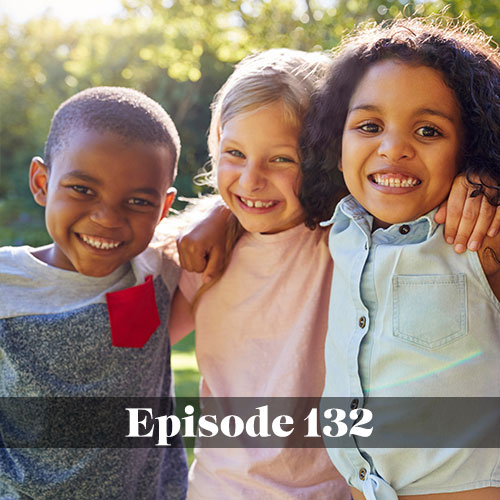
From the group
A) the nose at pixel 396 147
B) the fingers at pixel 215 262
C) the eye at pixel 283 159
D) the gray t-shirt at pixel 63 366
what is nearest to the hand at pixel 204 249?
the fingers at pixel 215 262

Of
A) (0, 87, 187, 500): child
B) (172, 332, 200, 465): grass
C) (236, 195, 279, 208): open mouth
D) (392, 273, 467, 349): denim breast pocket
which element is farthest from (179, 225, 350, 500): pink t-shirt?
(172, 332, 200, 465): grass

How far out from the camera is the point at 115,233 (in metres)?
2.04

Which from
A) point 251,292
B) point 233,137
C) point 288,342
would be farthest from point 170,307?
point 233,137

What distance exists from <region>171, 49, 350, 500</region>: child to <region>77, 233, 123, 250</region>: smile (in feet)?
1.30

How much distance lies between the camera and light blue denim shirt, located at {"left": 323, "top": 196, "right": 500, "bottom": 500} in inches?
62.5

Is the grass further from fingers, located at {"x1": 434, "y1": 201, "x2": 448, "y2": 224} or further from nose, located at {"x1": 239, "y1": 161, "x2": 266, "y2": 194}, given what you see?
fingers, located at {"x1": 434, "y1": 201, "x2": 448, "y2": 224}

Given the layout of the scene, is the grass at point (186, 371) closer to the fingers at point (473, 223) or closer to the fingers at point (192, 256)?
the fingers at point (192, 256)

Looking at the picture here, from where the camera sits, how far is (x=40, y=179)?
217 centimetres

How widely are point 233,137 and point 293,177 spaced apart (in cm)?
24

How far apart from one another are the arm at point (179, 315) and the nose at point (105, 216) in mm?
457

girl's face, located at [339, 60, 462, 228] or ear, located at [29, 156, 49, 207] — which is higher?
girl's face, located at [339, 60, 462, 228]

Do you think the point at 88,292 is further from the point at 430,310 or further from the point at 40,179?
the point at 430,310

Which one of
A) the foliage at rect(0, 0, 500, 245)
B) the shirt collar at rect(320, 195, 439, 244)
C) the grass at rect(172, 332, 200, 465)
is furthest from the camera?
the foliage at rect(0, 0, 500, 245)

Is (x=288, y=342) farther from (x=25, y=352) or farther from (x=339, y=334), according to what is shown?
(x=25, y=352)
